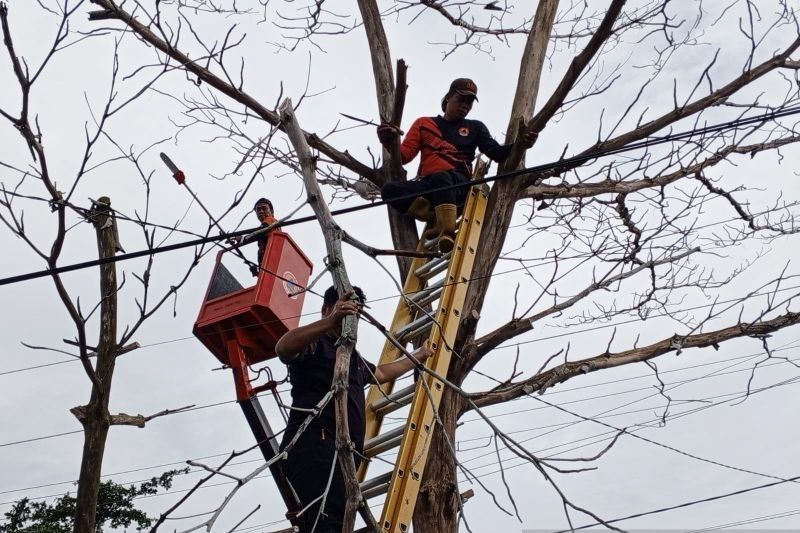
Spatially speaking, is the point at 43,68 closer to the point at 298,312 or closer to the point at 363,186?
the point at 298,312

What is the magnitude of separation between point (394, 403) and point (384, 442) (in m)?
0.21

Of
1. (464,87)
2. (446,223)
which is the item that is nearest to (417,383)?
(446,223)

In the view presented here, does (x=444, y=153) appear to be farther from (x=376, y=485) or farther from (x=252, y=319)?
(x=376, y=485)

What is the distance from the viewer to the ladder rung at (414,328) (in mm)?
4730

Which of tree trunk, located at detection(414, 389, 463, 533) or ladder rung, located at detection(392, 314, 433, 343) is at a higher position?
ladder rung, located at detection(392, 314, 433, 343)

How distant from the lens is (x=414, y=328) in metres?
4.84

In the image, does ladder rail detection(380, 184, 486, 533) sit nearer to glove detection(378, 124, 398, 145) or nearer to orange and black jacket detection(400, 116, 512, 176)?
orange and black jacket detection(400, 116, 512, 176)

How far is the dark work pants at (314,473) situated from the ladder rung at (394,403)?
52cm

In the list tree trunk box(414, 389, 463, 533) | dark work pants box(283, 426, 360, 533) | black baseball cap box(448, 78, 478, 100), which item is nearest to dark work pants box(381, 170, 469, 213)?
black baseball cap box(448, 78, 478, 100)

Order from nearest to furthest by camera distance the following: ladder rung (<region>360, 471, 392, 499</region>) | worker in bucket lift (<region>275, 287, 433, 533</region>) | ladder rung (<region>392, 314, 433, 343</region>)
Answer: worker in bucket lift (<region>275, 287, 433, 533</region>) → ladder rung (<region>360, 471, 392, 499</region>) → ladder rung (<region>392, 314, 433, 343</region>)

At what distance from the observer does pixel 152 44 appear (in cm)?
553

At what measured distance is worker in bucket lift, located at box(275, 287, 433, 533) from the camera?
3.71m

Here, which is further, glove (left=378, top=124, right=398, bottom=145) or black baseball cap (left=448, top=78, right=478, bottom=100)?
black baseball cap (left=448, top=78, right=478, bottom=100)

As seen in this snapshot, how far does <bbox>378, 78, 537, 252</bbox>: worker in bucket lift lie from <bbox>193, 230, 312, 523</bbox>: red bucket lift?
0.98 m
